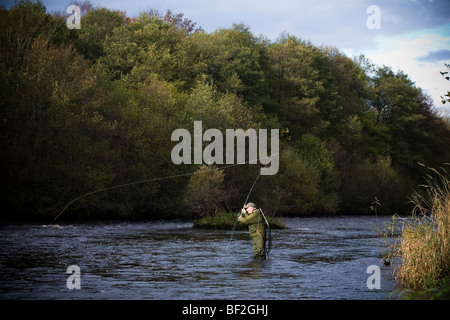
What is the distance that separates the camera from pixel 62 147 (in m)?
40.3

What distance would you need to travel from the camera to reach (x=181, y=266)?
19000 millimetres

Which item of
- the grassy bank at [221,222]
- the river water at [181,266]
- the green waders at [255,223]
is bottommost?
the river water at [181,266]

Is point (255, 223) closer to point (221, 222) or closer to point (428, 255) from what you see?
point (428, 255)

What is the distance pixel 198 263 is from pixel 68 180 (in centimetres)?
2190

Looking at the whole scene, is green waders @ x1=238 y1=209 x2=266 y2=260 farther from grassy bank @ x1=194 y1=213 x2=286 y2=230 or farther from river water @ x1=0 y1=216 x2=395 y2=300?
grassy bank @ x1=194 y1=213 x2=286 y2=230

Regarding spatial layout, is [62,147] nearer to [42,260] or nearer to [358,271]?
[42,260]

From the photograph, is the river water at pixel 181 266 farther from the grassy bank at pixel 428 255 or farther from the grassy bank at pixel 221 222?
the grassy bank at pixel 221 222

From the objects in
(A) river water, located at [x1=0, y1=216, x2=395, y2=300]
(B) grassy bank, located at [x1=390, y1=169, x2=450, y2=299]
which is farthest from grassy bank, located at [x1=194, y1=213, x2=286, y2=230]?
(B) grassy bank, located at [x1=390, y1=169, x2=450, y2=299]

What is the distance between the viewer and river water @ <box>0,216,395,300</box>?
47.5ft

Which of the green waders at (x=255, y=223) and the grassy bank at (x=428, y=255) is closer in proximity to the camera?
the grassy bank at (x=428, y=255)

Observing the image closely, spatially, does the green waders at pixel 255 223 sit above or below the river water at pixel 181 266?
above

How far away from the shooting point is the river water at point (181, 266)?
14477 millimetres

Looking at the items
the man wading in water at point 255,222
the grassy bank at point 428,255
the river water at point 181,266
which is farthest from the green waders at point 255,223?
the grassy bank at point 428,255
